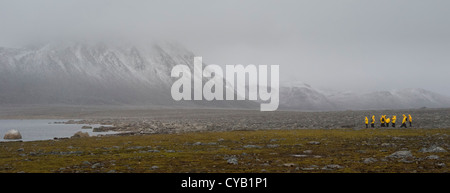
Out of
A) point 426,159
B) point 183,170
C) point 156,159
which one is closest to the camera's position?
point 183,170

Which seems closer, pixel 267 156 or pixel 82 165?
pixel 82 165

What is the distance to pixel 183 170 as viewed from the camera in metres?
18.2

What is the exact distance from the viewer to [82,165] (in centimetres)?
2056

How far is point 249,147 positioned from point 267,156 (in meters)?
5.71

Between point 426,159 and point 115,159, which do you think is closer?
point 426,159
